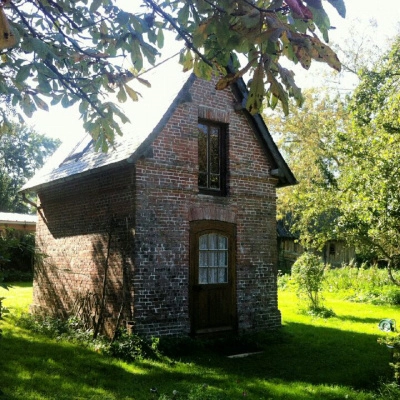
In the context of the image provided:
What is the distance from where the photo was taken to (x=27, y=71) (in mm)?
3980

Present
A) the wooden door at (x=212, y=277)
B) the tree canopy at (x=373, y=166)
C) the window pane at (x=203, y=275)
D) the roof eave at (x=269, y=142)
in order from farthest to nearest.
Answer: the roof eave at (x=269, y=142)
the window pane at (x=203, y=275)
the wooden door at (x=212, y=277)
the tree canopy at (x=373, y=166)

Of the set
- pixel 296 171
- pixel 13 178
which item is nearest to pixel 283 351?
pixel 296 171

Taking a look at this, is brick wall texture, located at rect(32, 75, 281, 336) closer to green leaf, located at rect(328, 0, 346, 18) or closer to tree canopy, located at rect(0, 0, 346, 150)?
tree canopy, located at rect(0, 0, 346, 150)

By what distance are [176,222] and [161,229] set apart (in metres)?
0.44

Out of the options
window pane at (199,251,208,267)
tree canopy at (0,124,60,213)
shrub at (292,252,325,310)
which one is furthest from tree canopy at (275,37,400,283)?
tree canopy at (0,124,60,213)

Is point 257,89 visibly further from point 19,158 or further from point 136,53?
point 19,158

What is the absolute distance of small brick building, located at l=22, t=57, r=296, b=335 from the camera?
10367 millimetres

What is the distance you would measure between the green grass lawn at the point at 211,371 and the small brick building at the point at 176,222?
1104mm

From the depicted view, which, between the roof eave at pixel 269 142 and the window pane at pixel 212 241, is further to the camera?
the roof eave at pixel 269 142

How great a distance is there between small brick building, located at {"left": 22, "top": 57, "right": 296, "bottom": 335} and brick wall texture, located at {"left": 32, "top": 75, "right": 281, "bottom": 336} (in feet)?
0.08

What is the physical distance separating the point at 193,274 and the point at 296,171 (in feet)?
62.6

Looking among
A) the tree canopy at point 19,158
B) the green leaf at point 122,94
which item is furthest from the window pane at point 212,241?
the tree canopy at point 19,158

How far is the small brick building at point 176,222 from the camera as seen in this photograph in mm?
10367

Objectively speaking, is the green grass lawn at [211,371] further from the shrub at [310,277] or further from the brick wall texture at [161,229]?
the shrub at [310,277]
